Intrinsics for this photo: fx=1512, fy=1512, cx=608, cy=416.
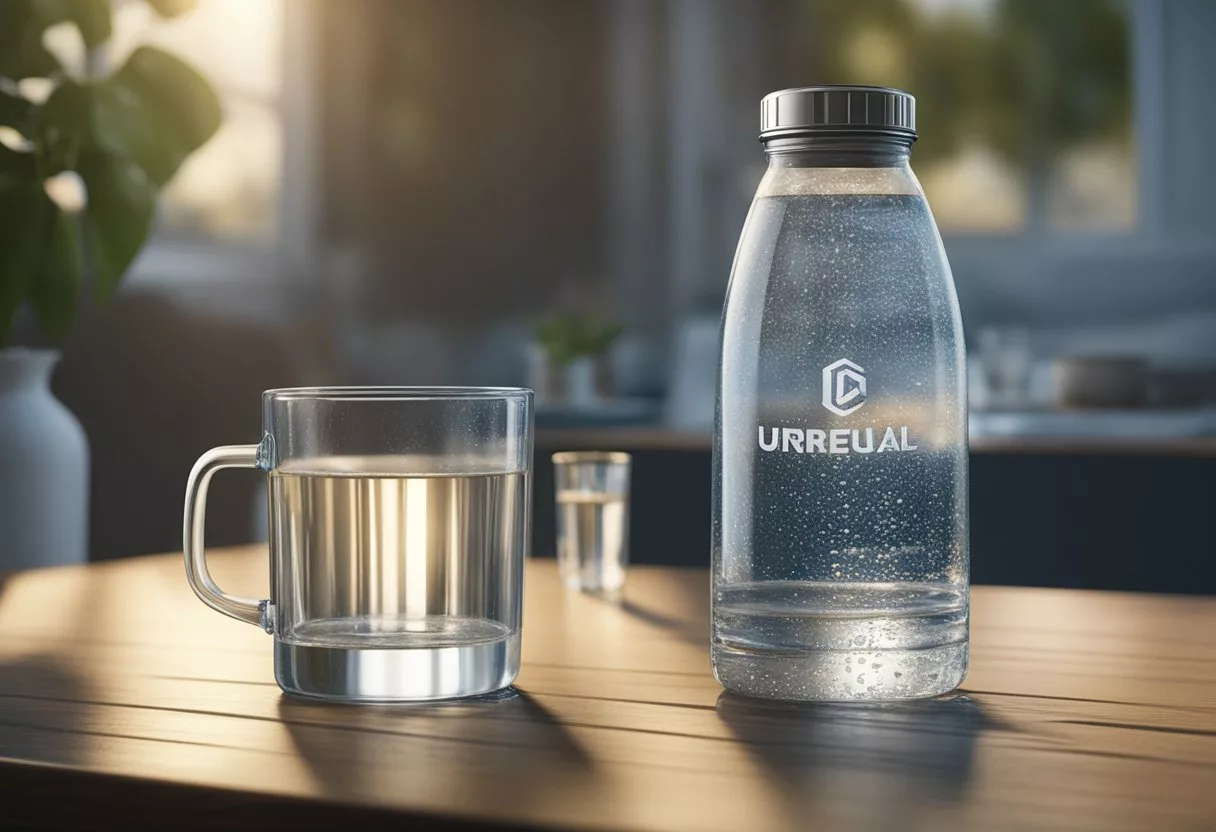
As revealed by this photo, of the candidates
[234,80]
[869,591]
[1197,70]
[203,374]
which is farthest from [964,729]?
[1197,70]

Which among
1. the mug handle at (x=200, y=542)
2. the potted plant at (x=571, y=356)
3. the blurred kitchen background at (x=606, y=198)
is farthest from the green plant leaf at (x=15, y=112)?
the potted plant at (x=571, y=356)

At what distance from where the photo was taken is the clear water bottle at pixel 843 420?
573 millimetres

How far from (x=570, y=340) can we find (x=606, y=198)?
1.84 ft

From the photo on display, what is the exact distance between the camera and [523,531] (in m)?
0.62

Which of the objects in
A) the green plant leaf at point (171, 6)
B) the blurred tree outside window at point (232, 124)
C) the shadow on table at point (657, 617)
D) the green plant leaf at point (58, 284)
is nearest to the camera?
the shadow on table at point (657, 617)

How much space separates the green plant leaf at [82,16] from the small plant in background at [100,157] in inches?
4.2

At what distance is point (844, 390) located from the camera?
22.5 inches

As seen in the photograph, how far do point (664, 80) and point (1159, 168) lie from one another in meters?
1.49

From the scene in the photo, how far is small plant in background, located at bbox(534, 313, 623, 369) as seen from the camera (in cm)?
439

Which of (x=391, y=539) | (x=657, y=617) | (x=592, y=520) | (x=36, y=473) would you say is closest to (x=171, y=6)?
(x=36, y=473)

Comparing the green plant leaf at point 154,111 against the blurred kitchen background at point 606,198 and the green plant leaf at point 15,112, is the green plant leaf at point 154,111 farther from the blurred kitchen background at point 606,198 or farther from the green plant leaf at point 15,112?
the blurred kitchen background at point 606,198

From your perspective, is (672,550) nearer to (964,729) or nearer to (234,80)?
(964,729)

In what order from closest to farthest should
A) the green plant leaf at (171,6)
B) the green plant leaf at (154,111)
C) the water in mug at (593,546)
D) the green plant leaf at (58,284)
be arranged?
1. the water in mug at (593,546)
2. the green plant leaf at (154,111)
3. the green plant leaf at (58,284)
4. the green plant leaf at (171,6)

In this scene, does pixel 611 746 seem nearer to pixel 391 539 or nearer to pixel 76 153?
pixel 391 539
